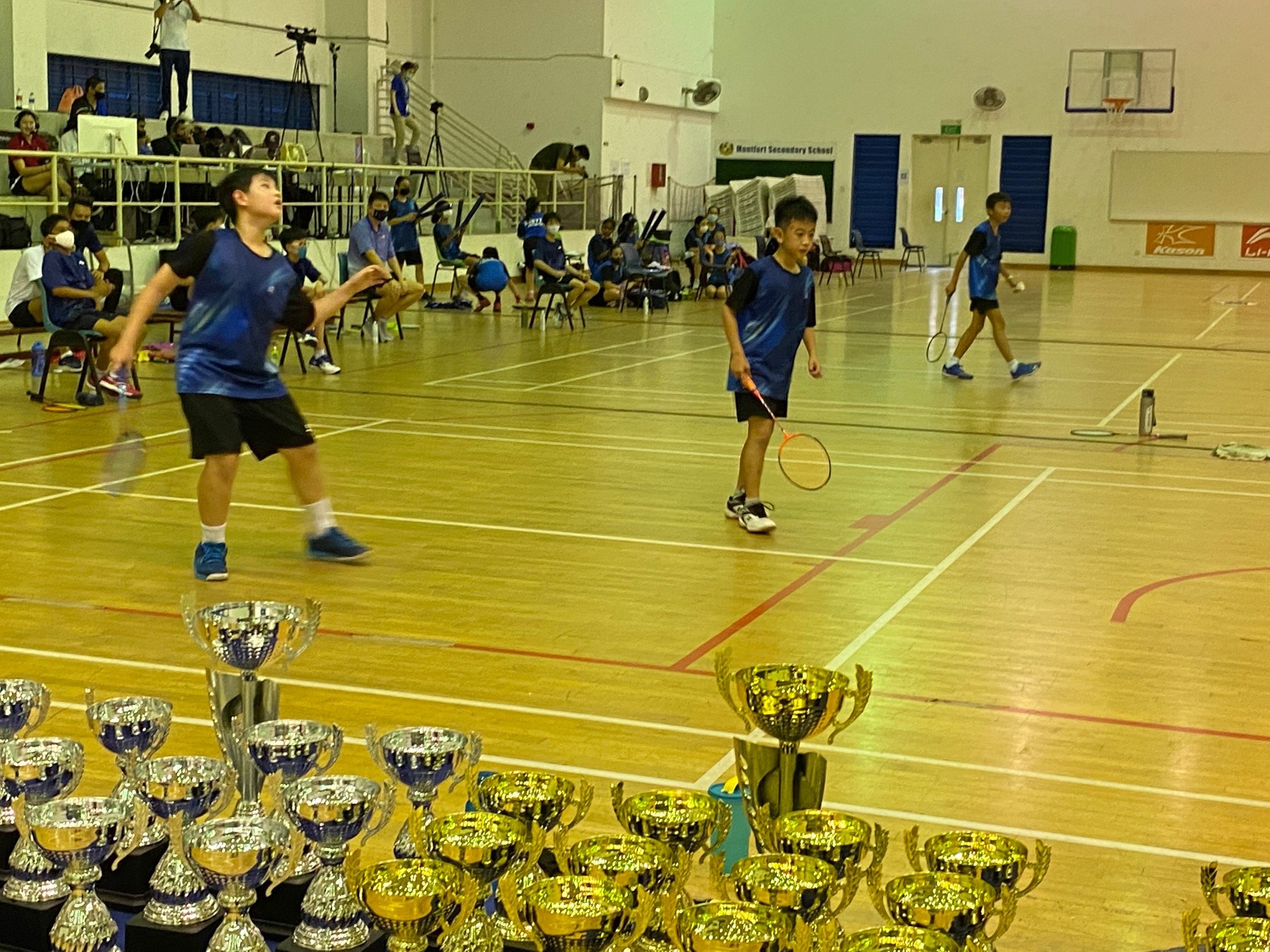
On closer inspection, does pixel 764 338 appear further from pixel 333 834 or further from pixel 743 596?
pixel 333 834

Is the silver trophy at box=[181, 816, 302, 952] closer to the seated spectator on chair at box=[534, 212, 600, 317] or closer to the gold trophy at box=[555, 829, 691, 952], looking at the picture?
the gold trophy at box=[555, 829, 691, 952]

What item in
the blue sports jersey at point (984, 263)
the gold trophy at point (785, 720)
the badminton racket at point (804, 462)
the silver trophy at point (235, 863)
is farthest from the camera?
the blue sports jersey at point (984, 263)

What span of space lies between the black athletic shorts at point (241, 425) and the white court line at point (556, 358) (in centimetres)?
716

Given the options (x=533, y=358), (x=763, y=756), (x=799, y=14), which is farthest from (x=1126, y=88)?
(x=763, y=756)

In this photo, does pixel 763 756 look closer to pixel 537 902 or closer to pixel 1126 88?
pixel 537 902

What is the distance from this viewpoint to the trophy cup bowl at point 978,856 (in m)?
3.26

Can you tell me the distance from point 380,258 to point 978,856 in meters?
14.9

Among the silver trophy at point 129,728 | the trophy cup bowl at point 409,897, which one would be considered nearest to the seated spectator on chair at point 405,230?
the silver trophy at point 129,728

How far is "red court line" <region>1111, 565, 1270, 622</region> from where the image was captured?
7105mm

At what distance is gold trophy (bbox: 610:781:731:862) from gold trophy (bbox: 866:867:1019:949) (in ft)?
1.41

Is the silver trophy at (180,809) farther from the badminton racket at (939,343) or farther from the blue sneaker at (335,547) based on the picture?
the badminton racket at (939,343)

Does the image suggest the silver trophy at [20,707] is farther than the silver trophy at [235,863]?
Yes

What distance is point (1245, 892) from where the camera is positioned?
3.16 metres

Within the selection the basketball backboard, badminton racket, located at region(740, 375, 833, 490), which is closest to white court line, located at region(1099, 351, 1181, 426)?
badminton racket, located at region(740, 375, 833, 490)
